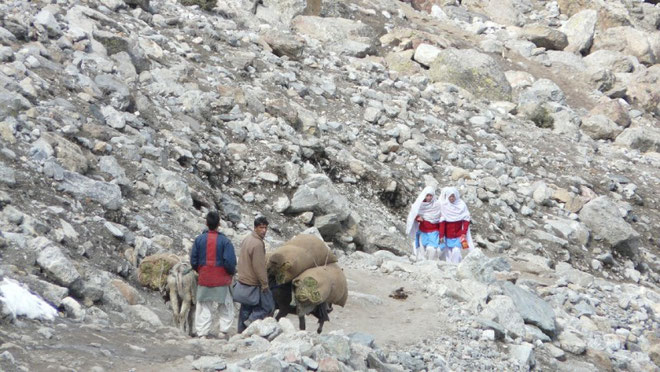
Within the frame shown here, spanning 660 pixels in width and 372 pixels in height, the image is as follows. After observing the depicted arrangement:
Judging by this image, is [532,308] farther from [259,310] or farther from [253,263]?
[253,263]

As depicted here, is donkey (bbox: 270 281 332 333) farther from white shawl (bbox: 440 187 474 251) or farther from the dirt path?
white shawl (bbox: 440 187 474 251)

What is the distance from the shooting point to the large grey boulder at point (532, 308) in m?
8.48

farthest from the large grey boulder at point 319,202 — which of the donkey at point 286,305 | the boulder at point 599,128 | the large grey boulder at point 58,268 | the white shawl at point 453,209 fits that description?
the boulder at point 599,128

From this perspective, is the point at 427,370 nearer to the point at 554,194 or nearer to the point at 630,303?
the point at 630,303

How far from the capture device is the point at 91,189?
8.35 meters

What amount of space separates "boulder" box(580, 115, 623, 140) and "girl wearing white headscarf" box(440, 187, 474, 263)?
937 cm

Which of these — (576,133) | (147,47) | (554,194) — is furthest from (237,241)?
(576,133)

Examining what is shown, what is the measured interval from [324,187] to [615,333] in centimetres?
403

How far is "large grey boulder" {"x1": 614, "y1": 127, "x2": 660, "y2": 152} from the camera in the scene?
18641 mm

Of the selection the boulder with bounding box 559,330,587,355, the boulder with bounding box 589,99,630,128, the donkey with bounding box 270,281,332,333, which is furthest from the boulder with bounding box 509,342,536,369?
the boulder with bounding box 589,99,630,128

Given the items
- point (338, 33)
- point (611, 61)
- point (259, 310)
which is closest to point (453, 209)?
point (259, 310)

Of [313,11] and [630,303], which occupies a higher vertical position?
[313,11]

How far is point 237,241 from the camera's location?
9.38m

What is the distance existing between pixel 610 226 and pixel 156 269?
30.1ft
